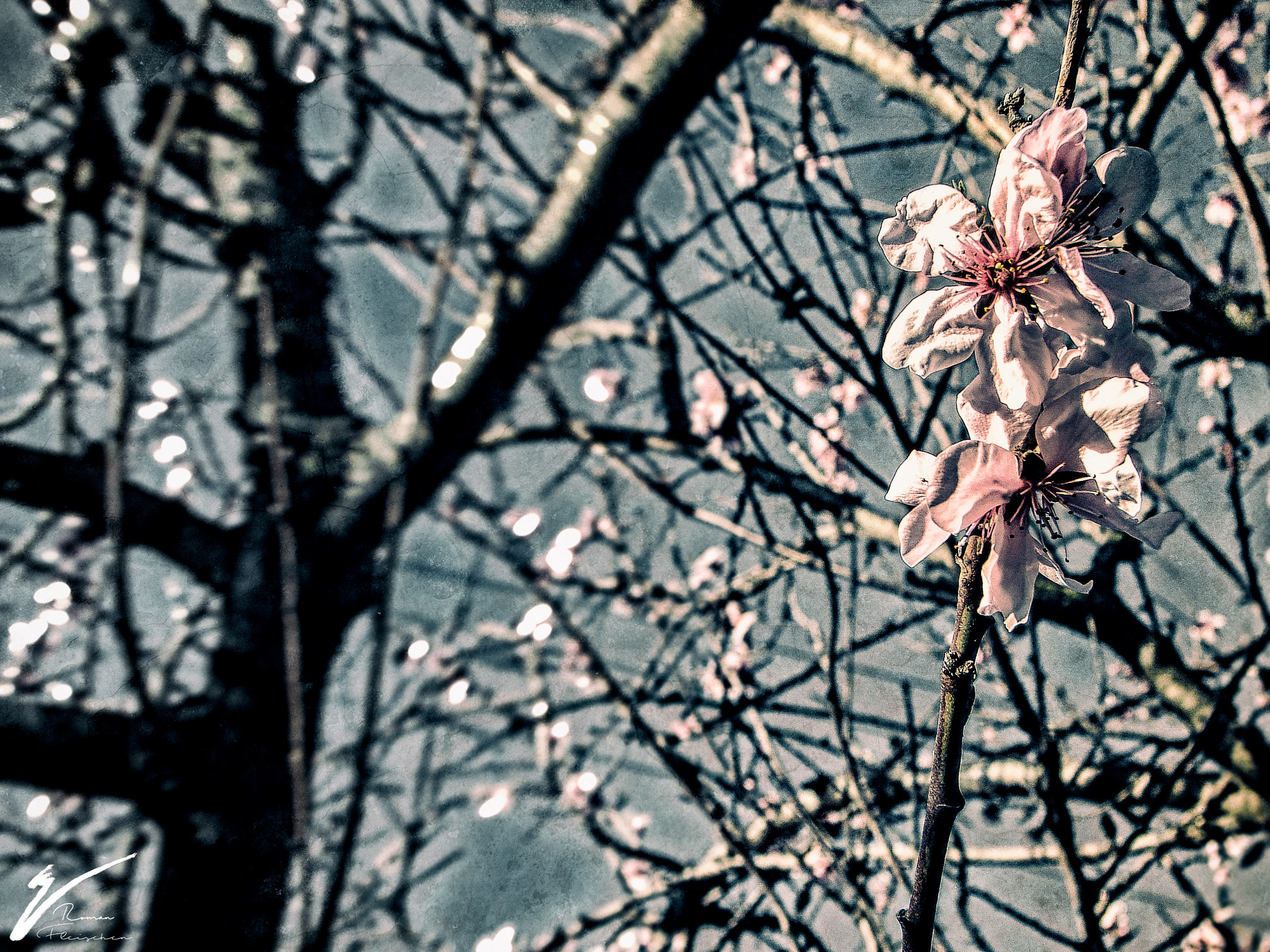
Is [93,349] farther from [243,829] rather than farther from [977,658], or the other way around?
[977,658]

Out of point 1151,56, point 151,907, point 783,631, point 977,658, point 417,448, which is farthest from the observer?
point 783,631

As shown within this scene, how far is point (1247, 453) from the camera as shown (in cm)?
147

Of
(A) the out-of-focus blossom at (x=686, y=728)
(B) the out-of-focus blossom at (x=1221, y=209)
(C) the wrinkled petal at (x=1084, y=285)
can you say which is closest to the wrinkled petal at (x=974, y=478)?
(C) the wrinkled petal at (x=1084, y=285)

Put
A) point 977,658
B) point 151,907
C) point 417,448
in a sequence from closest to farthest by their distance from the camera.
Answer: point 977,658 → point 151,907 → point 417,448

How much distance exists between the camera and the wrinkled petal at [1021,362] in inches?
16.3

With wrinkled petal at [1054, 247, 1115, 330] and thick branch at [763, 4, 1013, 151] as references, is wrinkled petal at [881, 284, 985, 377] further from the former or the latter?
thick branch at [763, 4, 1013, 151]

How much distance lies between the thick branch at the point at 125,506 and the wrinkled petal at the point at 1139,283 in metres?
1.33

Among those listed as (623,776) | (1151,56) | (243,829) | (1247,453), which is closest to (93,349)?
(243,829)

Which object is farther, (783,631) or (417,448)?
(783,631)

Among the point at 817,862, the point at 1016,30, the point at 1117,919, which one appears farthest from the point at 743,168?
the point at 1117,919

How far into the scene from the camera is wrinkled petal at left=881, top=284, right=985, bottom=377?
1.51ft

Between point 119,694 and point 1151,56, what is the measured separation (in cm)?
234
